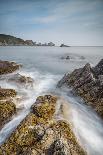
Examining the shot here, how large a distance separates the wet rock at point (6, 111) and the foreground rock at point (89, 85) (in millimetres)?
5339

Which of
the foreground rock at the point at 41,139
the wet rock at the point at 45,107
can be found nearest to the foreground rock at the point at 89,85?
the wet rock at the point at 45,107

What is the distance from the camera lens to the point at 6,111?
11.9 meters

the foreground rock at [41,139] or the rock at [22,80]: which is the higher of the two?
the rock at [22,80]

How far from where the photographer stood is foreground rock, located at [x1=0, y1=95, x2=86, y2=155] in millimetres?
8289

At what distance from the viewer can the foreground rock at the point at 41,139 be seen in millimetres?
8289

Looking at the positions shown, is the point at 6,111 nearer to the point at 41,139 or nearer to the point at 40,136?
the point at 40,136

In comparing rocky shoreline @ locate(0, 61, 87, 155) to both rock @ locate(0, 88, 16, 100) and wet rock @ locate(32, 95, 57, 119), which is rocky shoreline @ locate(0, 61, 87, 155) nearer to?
wet rock @ locate(32, 95, 57, 119)

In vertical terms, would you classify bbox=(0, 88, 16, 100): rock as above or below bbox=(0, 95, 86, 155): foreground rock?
above

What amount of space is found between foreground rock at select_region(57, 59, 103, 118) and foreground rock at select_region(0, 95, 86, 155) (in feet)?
13.0

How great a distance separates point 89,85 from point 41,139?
329 inches

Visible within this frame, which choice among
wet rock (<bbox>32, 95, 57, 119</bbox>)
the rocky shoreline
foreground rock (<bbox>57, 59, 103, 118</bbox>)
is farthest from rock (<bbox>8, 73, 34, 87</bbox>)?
the rocky shoreline

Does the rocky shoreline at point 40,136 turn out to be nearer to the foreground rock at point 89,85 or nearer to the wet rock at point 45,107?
the wet rock at point 45,107

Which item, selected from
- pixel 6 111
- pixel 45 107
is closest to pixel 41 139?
pixel 45 107

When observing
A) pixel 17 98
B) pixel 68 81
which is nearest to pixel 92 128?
pixel 17 98
